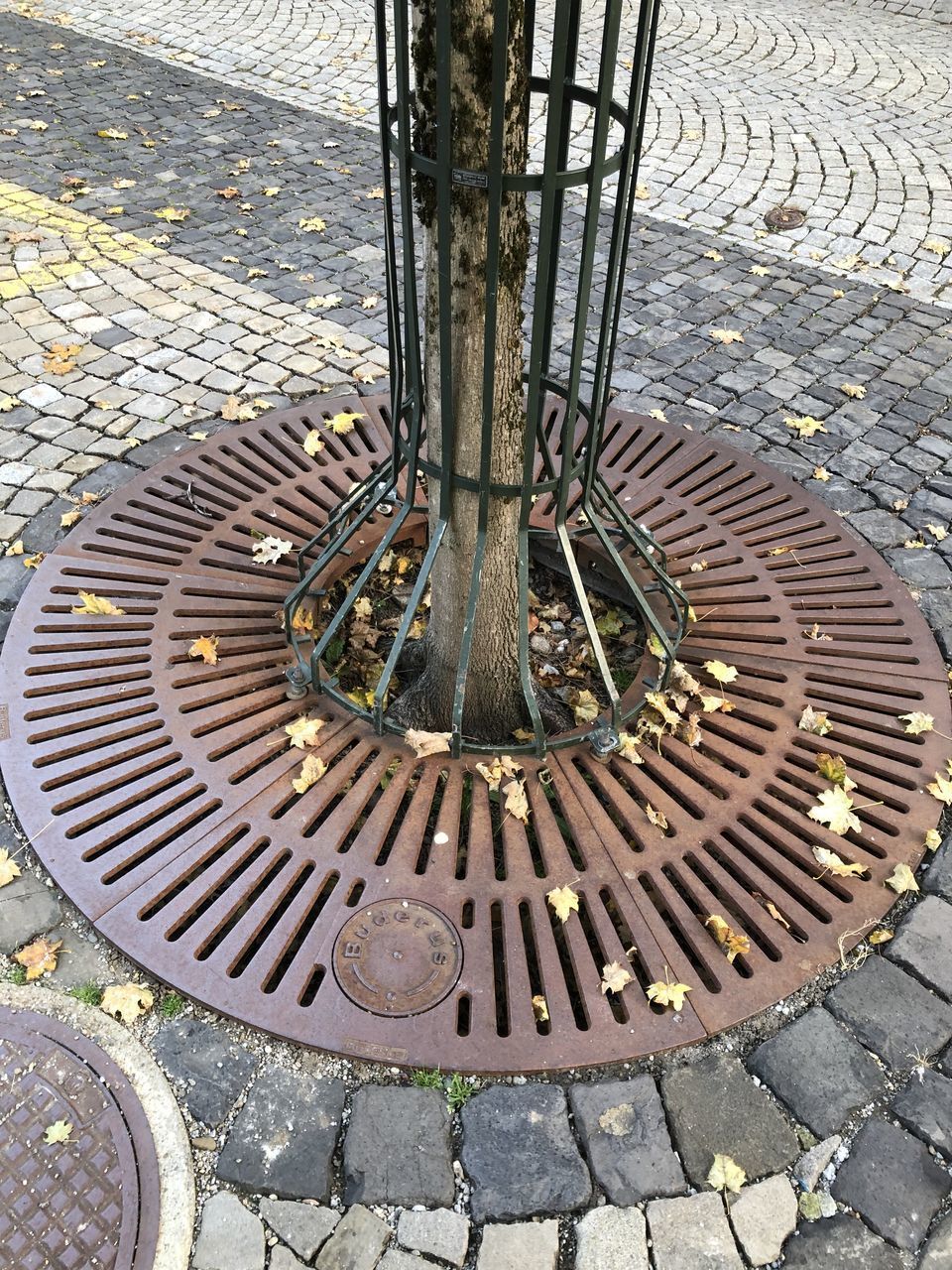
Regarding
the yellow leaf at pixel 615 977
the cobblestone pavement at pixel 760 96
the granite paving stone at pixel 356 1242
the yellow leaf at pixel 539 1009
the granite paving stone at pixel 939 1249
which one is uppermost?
the cobblestone pavement at pixel 760 96

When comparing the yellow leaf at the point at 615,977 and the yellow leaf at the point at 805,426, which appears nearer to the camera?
the yellow leaf at the point at 615,977

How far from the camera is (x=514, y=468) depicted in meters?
2.59

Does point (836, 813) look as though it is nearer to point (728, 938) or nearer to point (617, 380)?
point (728, 938)

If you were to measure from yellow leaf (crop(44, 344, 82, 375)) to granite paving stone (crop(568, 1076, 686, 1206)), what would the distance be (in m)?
3.53

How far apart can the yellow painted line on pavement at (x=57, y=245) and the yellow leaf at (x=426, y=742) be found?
340cm

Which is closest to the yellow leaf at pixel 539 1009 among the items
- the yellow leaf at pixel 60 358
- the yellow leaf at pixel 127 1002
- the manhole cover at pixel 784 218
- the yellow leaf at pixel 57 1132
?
the yellow leaf at pixel 127 1002

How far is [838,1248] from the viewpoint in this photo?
1.82m

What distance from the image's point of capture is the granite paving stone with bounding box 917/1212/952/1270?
1.80 m

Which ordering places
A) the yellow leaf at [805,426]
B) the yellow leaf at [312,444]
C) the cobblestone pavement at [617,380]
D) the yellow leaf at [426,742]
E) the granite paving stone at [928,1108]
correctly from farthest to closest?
the yellow leaf at [805,426]
the yellow leaf at [312,444]
the yellow leaf at [426,742]
the granite paving stone at [928,1108]
the cobblestone pavement at [617,380]

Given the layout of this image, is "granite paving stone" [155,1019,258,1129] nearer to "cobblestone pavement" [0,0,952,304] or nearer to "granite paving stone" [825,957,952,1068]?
"granite paving stone" [825,957,952,1068]

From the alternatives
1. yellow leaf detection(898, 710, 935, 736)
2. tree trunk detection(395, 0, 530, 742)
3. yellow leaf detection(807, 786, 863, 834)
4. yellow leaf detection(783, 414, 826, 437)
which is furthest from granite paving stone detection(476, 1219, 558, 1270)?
yellow leaf detection(783, 414, 826, 437)

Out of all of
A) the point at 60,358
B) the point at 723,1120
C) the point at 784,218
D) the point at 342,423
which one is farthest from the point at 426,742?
the point at 784,218

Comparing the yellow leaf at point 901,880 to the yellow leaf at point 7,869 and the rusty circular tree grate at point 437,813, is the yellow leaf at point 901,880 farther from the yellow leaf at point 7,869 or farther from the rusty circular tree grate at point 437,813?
the yellow leaf at point 7,869

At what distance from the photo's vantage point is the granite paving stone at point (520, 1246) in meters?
1.78
